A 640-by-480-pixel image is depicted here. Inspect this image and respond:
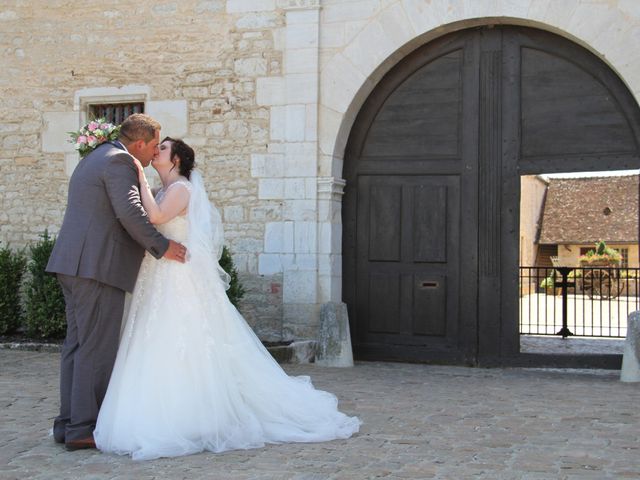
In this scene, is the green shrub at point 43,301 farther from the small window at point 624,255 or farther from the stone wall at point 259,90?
the small window at point 624,255

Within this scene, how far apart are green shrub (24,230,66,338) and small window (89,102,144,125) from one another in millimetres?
1630

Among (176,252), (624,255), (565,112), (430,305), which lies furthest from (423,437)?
(624,255)

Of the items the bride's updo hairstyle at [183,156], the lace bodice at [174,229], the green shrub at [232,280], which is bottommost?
the green shrub at [232,280]

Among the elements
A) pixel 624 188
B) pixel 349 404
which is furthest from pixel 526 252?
pixel 349 404

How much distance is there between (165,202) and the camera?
481 centimetres

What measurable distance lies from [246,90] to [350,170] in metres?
1.45

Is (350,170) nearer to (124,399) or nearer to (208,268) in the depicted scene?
(208,268)

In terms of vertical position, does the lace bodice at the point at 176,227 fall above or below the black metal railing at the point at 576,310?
above

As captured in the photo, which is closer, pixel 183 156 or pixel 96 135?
pixel 183 156

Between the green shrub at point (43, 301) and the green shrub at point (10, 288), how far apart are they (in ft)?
1.27

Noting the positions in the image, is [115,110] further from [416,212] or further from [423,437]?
[423,437]

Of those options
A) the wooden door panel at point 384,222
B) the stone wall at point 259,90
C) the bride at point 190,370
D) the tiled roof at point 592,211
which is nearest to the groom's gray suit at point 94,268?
the bride at point 190,370

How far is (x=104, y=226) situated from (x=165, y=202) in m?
0.40

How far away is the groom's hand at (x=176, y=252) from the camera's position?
4734 millimetres
